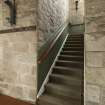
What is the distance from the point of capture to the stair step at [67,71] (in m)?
3.29

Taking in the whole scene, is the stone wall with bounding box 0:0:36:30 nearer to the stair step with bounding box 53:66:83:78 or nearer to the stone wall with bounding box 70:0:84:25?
the stair step with bounding box 53:66:83:78

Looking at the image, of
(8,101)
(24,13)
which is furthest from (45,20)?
(8,101)

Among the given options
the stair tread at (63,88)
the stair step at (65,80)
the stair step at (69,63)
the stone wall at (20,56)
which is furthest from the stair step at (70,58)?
the stone wall at (20,56)

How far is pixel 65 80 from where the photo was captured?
3.17 metres

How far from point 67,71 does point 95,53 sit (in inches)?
80.2

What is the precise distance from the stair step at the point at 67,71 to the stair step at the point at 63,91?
0.44 metres

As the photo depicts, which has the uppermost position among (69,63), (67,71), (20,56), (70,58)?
(20,56)

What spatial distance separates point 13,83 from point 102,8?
8.17 ft

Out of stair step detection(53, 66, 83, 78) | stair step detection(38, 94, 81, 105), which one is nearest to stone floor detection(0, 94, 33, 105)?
stair step detection(38, 94, 81, 105)

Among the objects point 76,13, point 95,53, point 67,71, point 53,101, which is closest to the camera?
point 95,53

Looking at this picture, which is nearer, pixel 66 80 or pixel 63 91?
pixel 63 91

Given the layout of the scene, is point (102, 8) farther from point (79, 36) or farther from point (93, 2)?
point (79, 36)

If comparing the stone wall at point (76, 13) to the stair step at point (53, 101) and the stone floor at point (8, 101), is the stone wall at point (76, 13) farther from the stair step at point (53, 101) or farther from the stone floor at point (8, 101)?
the stone floor at point (8, 101)

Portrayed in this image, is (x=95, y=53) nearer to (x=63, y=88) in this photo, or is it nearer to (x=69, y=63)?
(x=63, y=88)
